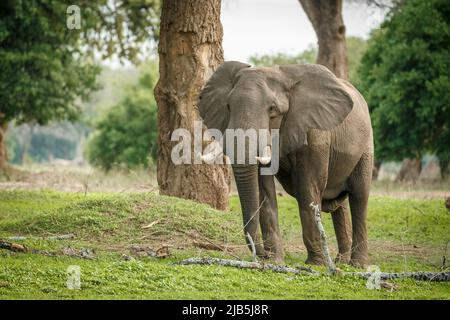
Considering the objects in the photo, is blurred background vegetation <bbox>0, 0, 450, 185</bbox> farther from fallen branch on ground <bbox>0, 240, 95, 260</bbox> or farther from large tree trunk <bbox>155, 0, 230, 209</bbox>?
fallen branch on ground <bbox>0, 240, 95, 260</bbox>

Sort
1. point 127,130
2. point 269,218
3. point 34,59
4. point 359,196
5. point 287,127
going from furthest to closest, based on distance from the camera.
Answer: point 127,130 → point 34,59 → point 359,196 → point 269,218 → point 287,127

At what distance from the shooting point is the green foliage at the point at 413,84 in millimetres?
29219

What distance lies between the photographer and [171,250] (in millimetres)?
12180

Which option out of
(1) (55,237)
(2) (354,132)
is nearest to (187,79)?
(2) (354,132)

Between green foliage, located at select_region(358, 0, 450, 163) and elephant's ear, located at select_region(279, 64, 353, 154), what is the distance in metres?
16.8

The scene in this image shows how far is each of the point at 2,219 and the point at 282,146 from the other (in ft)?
21.2

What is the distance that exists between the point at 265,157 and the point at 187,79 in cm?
597

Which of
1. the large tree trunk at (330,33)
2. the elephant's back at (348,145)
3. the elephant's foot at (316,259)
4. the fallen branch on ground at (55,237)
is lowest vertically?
the elephant's foot at (316,259)

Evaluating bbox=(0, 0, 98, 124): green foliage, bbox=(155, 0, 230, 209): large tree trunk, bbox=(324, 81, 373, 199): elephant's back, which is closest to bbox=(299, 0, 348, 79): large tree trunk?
bbox=(155, 0, 230, 209): large tree trunk

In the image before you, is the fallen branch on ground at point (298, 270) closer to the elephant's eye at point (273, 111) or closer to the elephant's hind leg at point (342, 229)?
the elephant's eye at point (273, 111)

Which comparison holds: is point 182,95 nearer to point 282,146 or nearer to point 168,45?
point 168,45

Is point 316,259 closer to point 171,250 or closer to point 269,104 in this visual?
point 171,250

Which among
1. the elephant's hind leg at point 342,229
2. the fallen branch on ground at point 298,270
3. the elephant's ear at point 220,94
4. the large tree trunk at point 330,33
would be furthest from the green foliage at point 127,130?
the fallen branch on ground at point 298,270

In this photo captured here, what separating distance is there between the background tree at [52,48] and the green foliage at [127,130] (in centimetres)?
716
